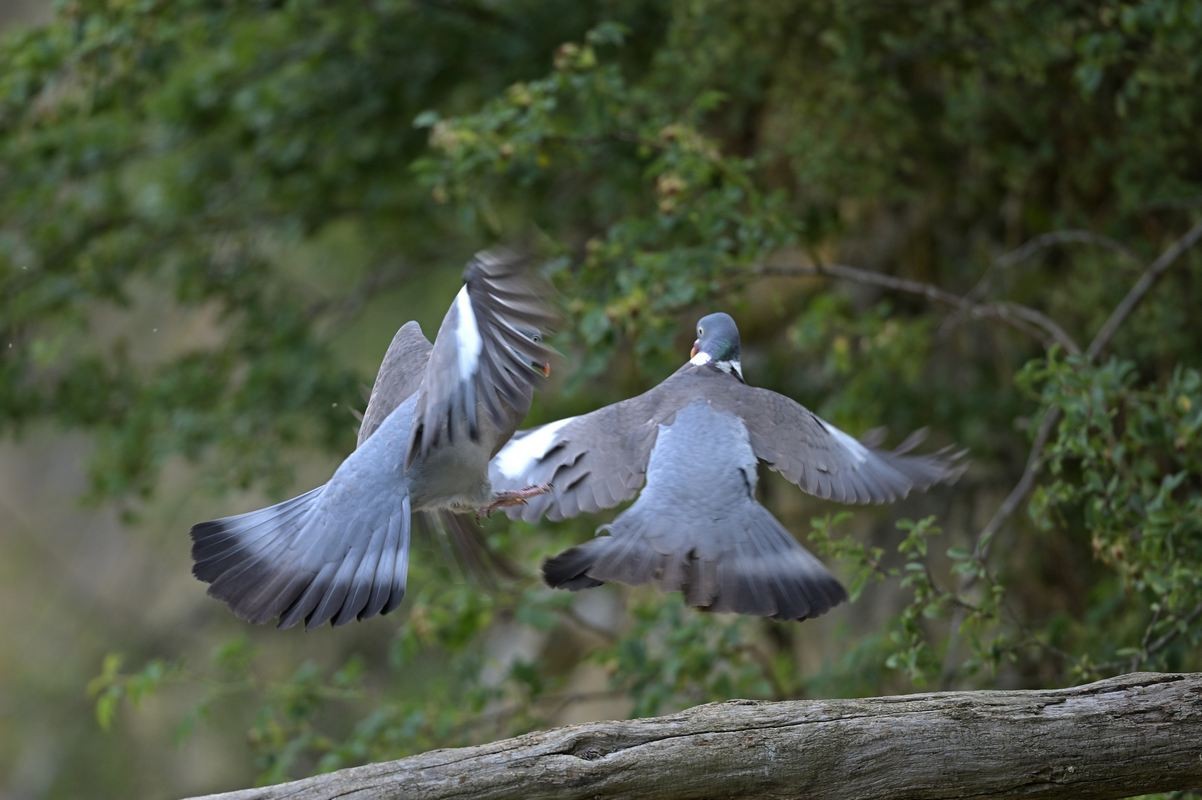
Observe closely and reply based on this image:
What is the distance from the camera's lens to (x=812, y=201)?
5.91 m

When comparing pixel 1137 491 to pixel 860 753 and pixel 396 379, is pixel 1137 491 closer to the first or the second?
pixel 860 753

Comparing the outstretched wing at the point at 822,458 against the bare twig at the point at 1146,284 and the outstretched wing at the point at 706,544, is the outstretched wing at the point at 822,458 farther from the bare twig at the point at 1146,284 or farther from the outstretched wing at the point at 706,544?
the bare twig at the point at 1146,284

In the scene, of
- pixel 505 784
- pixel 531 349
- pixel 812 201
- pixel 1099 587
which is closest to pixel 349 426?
pixel 812 201

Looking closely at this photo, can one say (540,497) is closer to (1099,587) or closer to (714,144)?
(714,144)

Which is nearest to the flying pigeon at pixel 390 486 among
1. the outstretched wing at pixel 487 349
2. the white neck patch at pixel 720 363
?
the outstretched wing at pixel 487 349

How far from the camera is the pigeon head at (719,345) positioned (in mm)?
3951

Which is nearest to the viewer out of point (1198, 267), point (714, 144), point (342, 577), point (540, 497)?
point (342, 577)

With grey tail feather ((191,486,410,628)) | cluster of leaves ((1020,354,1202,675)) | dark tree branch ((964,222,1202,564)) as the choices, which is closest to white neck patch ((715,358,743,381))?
cluster of leaves ((1020,354,1202,675))

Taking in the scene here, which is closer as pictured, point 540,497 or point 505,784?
point 505,784

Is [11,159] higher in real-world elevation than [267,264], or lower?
higher

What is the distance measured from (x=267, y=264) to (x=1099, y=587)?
4063 millimetres

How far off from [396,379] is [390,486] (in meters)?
0.50

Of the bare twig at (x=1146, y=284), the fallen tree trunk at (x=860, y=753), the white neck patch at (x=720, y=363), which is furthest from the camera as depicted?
the bare twig at (x=1146, y=284)

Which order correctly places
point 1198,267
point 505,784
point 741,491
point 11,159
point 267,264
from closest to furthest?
point 505,784
point 741,491
point 1198,267
point 11,159
point 267,264
